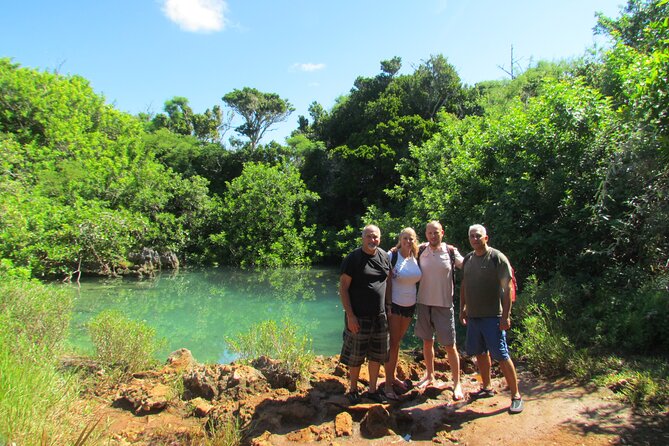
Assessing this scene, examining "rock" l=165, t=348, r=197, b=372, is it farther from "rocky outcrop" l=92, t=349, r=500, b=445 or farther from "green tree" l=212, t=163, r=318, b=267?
"green tree" l=212, t=163, r=318, b=267

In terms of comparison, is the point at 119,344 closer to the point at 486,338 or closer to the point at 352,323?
the point at 352,323

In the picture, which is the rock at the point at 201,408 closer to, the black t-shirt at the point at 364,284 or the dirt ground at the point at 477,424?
the dirt ground at the point at 477,424

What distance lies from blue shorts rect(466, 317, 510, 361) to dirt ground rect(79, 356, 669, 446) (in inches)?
20.2

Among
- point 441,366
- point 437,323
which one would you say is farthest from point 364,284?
point 441,366

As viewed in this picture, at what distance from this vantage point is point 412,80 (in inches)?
910

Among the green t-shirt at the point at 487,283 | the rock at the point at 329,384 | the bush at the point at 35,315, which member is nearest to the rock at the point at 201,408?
the rock at the point at 329,384

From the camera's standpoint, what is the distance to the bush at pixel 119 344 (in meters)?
5.19

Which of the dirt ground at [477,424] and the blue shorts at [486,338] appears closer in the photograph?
the dirt ground at [477,424]

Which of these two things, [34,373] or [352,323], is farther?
[352,323]

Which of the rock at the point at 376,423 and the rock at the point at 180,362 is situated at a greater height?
the rock at the point at 376,423

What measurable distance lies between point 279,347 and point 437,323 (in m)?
2.08

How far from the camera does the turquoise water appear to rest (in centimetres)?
792

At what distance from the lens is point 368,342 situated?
386cm

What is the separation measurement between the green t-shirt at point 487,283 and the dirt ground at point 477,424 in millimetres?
889
